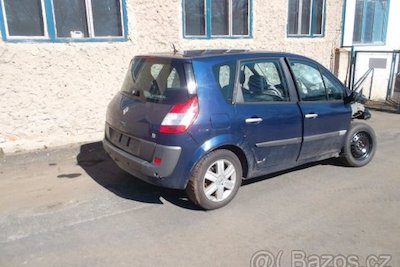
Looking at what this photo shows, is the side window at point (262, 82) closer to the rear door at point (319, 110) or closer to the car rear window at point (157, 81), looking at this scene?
the rear door at point (319, 110)

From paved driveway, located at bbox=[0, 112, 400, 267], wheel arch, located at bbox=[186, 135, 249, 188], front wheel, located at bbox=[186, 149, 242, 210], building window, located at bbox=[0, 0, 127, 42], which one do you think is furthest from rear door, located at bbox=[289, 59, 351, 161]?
building window, located at bbox=[0, 0, 127, 42]

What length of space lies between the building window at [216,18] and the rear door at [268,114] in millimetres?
3592

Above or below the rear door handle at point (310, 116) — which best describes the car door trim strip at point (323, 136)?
below

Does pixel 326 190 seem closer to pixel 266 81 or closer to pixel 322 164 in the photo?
pixel 322 164

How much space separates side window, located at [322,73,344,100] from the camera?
4719 mm

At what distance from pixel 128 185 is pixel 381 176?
3.39m

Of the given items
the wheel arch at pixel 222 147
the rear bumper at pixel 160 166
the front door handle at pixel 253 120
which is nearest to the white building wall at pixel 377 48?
the front door handle at pixel 253 120

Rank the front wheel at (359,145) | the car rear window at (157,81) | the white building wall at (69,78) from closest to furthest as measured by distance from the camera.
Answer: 1. the car rear window at (157,81)
2. the front wheel at (359,145)
3. the white building wall at (69,78)

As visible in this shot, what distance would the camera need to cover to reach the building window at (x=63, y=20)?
18.4 feet

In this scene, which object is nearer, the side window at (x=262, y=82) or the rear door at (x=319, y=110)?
the side window at (x=262, y=82)

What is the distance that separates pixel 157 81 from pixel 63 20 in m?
3.19

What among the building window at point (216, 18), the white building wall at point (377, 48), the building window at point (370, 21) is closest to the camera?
the building window at point (216, 18)

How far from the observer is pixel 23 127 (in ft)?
19.5

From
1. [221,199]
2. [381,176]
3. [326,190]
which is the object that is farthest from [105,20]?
[381,176]
